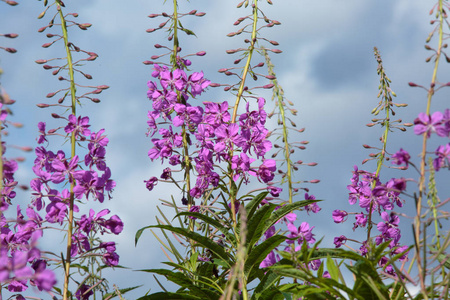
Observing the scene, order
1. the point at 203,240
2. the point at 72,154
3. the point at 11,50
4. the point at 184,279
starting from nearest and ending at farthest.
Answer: the point at 11,50 < the point at 72,154 < the point at 203,240 < the point at 184,279

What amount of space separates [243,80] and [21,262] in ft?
8.88

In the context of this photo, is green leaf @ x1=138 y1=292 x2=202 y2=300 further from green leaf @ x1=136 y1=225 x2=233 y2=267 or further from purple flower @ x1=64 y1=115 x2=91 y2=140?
purple flower @ x1=64 y1=115 x2=91 y2=140

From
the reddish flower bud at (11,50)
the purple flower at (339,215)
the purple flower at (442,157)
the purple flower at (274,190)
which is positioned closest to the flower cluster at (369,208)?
the purple flower at (339,215)

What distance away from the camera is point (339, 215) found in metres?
4.68

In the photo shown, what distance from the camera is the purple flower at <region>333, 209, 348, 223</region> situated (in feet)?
15.3

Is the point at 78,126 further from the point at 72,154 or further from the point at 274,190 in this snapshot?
the point at 274,190

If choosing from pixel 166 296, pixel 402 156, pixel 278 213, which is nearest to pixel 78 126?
pixel 166 296

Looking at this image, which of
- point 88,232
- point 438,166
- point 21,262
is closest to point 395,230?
point 438,166

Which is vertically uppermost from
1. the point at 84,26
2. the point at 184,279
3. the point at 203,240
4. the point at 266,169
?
the point at 84,26

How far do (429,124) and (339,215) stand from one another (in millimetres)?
2338

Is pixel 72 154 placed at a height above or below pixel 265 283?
above

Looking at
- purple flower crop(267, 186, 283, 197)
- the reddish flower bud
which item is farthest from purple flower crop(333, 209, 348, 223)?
the reddish flower bud

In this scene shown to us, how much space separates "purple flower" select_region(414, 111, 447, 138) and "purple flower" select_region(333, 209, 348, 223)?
90.7 inches

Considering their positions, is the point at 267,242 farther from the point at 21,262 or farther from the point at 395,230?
the point at 21,262
